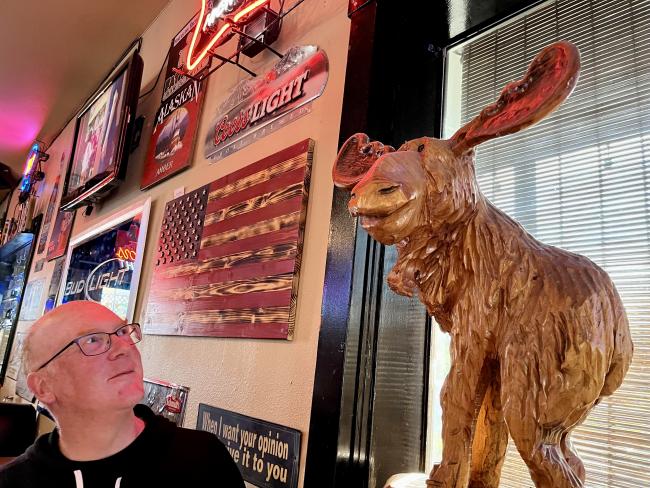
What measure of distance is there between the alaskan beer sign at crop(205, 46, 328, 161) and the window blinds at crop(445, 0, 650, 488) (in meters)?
0.54

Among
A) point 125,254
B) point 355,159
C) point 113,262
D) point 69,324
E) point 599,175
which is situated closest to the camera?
point 355,159

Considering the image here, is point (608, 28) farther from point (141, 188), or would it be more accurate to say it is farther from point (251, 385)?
point (141, 188)

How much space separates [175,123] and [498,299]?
1917mm

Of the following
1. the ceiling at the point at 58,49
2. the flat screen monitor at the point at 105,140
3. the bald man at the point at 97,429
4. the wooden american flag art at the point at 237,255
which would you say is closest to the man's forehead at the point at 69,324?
the bald man at the point at 97,429

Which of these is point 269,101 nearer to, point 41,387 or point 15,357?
point 41,387

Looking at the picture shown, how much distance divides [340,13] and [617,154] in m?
0.85

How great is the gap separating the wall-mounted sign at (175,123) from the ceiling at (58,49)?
2.34ft

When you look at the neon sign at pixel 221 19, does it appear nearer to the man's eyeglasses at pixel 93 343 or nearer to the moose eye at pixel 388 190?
the man's eyeglasses at pixel 93 343

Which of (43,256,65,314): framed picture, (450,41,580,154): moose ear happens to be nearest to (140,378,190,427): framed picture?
(450,41,580,154): moose ear

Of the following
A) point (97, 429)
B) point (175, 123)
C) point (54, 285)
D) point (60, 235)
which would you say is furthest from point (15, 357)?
point (97, 429)

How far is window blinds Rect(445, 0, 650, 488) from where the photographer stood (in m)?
0.68

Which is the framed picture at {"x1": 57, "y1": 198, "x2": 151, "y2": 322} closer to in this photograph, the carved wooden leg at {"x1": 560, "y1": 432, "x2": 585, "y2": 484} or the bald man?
the bald man

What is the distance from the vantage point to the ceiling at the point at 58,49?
2.97 m

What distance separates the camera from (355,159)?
0.67 metres
